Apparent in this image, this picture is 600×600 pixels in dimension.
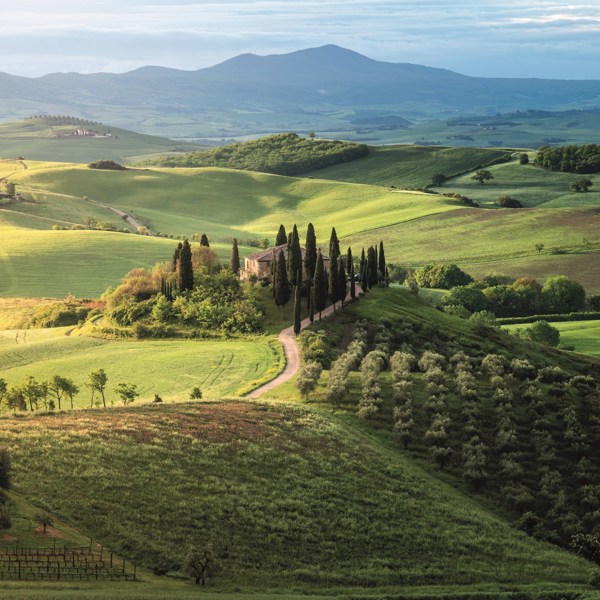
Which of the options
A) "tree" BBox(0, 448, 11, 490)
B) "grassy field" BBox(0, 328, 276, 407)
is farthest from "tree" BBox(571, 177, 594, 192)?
"tree" BBox(0, 448, 11, 490)

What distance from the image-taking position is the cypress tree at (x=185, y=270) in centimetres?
8556

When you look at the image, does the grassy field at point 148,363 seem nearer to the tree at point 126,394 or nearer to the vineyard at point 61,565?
the tree at point 126,394

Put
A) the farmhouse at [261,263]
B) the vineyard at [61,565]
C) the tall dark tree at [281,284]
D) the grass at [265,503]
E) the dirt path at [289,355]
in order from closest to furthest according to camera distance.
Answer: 1. the vineyard at [61,565]
2. the grass at [265,503]
3. the dirt path at [289,355]
4. the tall dark tree at [281,284]
5. the farmhouse at [261,263]

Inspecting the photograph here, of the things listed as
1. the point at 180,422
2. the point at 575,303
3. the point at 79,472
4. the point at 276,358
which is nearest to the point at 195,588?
the point at 79,472

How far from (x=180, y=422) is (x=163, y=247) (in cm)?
8567

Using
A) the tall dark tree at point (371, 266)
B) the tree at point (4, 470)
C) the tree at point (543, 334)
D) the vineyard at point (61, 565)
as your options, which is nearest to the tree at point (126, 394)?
the tree at point (4, 470)

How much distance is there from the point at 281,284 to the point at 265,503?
4077 centimetres

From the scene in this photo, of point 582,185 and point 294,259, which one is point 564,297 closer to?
point 294,259

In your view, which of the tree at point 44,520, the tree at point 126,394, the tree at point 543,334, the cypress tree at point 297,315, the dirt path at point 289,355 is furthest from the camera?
the tree at point 543,334

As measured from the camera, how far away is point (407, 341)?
248 feet

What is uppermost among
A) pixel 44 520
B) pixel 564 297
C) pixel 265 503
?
pixel 44 520

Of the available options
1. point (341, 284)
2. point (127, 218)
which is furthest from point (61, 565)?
point (127, 218)

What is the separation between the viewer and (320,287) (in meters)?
80.4

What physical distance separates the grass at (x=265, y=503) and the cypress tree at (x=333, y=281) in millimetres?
29871
